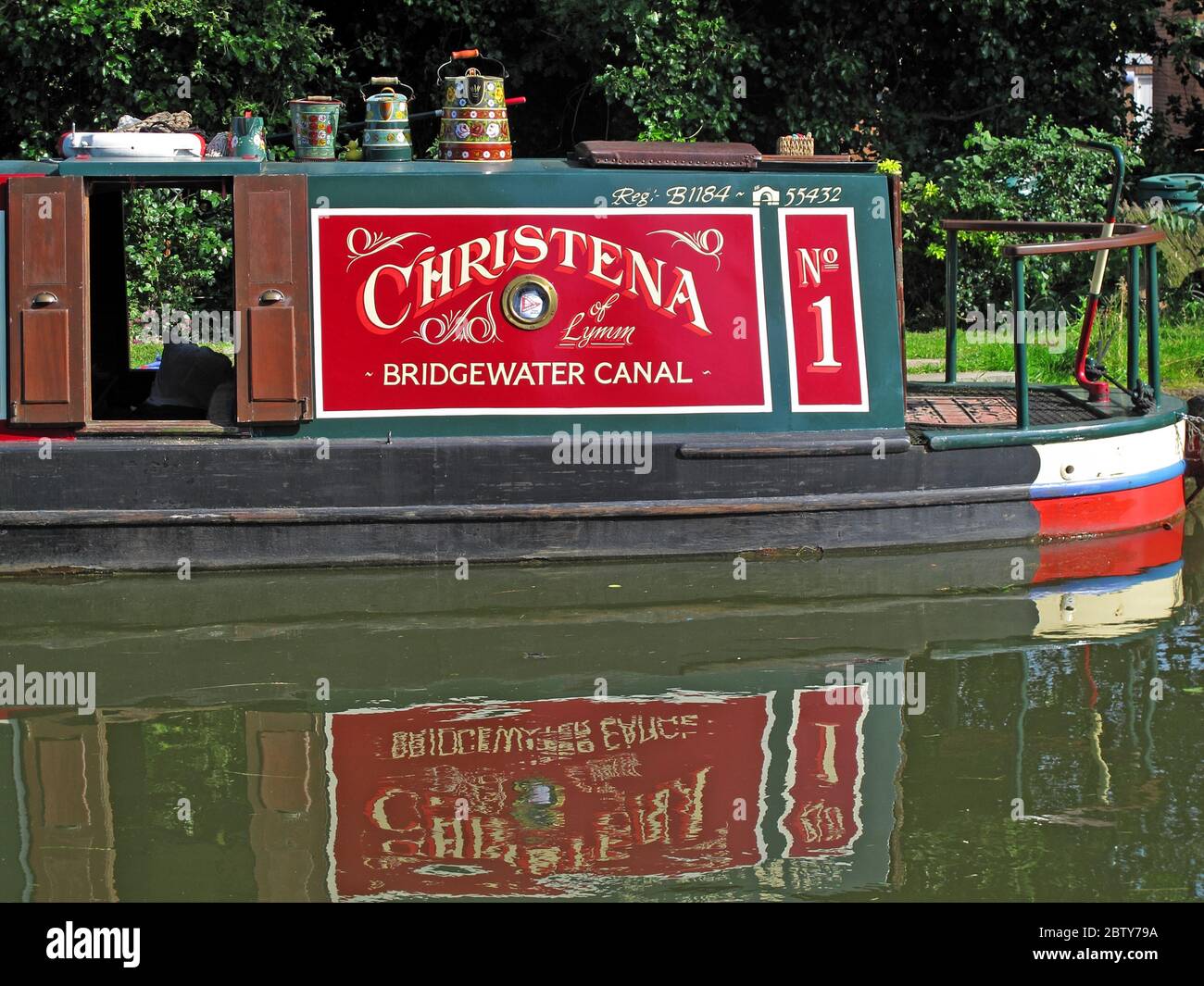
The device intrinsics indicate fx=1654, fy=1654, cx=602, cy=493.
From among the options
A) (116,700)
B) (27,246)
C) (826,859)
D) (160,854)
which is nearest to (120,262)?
(27,246)

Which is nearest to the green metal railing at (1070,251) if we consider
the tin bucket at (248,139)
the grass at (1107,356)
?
the grass at (1107,356)

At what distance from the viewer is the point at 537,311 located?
7.48 meters

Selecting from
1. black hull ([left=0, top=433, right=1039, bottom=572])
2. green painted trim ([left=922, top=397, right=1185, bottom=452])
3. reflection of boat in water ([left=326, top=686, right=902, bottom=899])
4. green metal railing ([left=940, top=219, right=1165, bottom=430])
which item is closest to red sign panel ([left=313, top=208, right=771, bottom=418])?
black hull ([left=0, top=433, right=1039, bottom=572])

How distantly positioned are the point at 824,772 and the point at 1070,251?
3.07 meters

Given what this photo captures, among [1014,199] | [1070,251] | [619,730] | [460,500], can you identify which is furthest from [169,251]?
[619,730]

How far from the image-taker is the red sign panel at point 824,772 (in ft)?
16.2

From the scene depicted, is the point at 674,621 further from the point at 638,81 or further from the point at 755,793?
the point at 638,81

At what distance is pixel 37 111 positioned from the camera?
13516 millimetres

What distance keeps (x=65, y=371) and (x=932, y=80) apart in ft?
32.2

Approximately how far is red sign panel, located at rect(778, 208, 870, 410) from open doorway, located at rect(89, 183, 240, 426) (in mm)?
2524

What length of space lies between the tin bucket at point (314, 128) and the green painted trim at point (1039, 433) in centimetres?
310

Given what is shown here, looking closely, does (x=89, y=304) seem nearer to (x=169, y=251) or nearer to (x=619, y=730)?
(x=619, y=730)

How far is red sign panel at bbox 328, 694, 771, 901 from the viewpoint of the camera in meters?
4.69

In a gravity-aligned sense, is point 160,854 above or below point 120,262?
below
